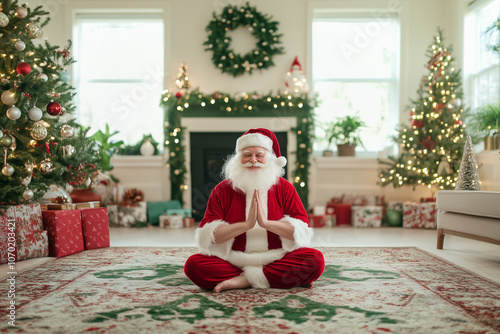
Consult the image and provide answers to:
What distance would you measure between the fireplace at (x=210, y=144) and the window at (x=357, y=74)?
20.6 inches

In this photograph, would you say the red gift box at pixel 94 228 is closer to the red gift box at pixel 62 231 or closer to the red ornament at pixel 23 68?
the red gift box at pixel 62 231

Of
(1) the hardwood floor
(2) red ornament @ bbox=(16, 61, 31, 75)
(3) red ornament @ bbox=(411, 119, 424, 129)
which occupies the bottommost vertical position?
(1) the hardwood floor

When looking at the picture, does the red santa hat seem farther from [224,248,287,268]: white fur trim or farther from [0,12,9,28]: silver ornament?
[0,12,9,28]: silver ornament

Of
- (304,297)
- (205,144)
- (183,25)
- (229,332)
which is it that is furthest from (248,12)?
(229,332)

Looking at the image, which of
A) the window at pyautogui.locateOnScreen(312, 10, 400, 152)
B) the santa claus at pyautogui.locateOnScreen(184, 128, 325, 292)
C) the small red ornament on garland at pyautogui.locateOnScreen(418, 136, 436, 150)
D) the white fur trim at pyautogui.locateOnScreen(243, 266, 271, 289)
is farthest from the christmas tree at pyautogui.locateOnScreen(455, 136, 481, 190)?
the white fur trim at pyautogui.locateOnScreen(243, 266, 271, 289)

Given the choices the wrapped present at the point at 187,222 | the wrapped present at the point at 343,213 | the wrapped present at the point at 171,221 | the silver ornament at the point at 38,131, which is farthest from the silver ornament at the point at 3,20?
the wrapped present at the point at 343,213

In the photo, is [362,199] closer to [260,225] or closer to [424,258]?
[424,258]

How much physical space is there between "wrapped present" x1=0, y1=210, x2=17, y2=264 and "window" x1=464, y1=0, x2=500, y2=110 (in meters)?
5.14

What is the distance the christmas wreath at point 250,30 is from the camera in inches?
241

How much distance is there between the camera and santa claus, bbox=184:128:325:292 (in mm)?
2270

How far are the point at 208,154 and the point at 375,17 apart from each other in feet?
10.3

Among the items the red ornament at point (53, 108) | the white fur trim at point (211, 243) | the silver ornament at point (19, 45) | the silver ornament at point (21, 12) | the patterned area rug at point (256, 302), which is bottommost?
the patterned area rug at point (256, 302)

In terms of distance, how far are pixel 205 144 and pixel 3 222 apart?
3437 mm

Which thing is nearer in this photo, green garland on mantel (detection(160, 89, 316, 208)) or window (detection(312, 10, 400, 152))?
green garland on mantel (detection(160, 89, 316, 208))
